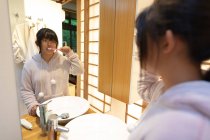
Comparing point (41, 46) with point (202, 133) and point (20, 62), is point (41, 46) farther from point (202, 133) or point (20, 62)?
point (202, 133)

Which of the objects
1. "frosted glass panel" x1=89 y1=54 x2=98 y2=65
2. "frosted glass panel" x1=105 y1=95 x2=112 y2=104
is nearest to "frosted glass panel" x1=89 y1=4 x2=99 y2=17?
"frosted glass panel" x1=89 y1=54 x2=98 y2=65

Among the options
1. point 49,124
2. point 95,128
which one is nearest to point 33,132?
point 49,124

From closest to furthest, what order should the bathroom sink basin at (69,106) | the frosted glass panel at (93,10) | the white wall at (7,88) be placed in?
the white wall at (7,88) → the bathroom sink basin at (69,106) → the frosted glass panel at (93,10)

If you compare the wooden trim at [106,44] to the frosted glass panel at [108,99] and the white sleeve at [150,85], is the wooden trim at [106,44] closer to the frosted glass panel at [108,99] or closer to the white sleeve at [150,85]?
the frosted glass panel at [108,99]

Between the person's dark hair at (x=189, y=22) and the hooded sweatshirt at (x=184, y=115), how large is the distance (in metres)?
0.08

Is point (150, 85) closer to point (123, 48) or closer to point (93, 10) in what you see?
point (123, 48)

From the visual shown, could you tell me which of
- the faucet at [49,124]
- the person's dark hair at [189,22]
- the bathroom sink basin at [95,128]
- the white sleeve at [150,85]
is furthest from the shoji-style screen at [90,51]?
the person's dark hair at [189,22]

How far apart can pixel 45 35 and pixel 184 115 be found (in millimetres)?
727

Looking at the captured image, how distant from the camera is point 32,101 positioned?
815mm

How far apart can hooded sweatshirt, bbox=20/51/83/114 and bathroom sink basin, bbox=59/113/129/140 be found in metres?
0.20

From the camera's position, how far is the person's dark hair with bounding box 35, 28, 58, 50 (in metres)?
0.77

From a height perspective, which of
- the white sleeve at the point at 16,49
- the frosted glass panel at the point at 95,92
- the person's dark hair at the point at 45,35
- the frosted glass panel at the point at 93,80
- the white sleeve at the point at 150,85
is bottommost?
the frosted glass panel at the point at 95,92

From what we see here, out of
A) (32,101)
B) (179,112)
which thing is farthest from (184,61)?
(32,101)

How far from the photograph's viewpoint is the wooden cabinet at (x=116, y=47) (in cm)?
107
